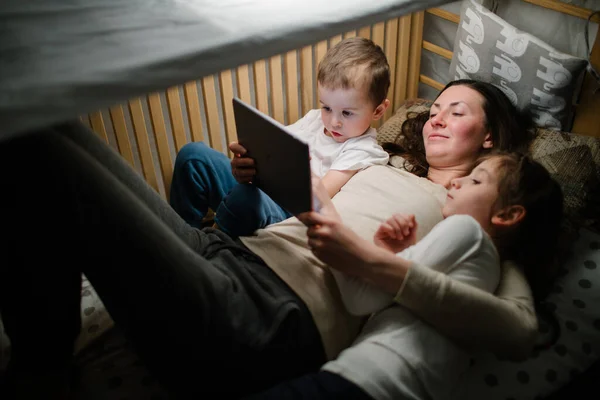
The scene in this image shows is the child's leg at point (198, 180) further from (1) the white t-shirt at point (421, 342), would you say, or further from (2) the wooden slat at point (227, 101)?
(1) the white t-shirt at point (421, 342)

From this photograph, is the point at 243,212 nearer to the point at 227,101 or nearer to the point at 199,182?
the point at 199,182

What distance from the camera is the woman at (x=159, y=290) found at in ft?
2.49

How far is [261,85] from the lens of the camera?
5.37 ft

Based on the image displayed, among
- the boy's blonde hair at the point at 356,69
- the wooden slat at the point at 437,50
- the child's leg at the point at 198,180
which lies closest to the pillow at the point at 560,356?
the boy's blonde hair at the point at 356,69

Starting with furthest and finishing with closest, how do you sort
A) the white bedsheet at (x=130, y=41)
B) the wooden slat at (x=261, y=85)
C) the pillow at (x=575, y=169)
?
the wooden slat at (x=261, y=85) → the pillow at (x=575, y=169) → the white bedsheet at (x=130, y=41)

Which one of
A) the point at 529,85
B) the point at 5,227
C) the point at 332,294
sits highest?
the point at 5,227

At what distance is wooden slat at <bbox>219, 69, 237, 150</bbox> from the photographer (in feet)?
5.18

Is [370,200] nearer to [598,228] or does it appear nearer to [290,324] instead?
[290,324]

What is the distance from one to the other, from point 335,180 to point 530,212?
47 centimetres

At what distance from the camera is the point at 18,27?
3.13ft

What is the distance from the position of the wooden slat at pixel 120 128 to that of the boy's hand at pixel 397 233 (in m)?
0.85

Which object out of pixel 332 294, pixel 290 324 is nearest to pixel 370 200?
pixel 332 294

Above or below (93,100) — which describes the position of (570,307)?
below

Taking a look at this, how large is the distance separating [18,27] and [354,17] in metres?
0.65
